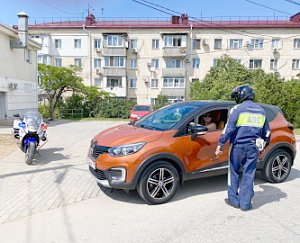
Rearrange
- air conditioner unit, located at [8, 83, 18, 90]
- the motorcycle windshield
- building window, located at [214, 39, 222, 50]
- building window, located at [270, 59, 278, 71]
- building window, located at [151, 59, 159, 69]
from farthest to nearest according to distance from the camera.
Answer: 1. building window, located at [151, 59, 159, 69]
2. building window, located at [270, 59, 278, 71]
3. building window, located at [214, 39, 222, 50]
4. air conditioner unit, located at [8, 83, 18, 90]
5. the motorcycle windshield

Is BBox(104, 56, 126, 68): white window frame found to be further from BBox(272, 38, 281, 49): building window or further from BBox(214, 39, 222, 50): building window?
BBox(272, 38, 281, 49): building window

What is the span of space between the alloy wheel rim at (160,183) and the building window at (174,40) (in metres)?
28.9

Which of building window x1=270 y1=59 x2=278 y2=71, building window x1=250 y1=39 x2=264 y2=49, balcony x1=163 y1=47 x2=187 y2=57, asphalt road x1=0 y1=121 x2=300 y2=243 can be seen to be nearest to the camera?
asphalt road x1=0 y1=121 x2=300 y2=243

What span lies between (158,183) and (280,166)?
2.76 meters

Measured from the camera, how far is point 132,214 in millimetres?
3406

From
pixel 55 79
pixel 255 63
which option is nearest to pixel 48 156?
pixel 55 79

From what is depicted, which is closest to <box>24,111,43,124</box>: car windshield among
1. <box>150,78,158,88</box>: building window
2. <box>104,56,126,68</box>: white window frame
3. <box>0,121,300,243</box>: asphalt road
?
<box>0,121,300,243</box>: asphalt road

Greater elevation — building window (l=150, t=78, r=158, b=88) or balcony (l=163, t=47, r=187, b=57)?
balcony (l=163, t=47, r=187, b=57)

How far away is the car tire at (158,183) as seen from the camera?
142 inches

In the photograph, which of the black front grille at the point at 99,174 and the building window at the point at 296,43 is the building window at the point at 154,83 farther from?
the black front grille at the point at 99,174

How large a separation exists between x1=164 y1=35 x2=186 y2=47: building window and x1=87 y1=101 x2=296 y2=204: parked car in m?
27.8

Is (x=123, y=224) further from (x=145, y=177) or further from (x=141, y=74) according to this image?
(x=141, y=74)

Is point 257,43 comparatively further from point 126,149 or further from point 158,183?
point 126,149

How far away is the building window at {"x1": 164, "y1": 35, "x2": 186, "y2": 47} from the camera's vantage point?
99.7 feet
